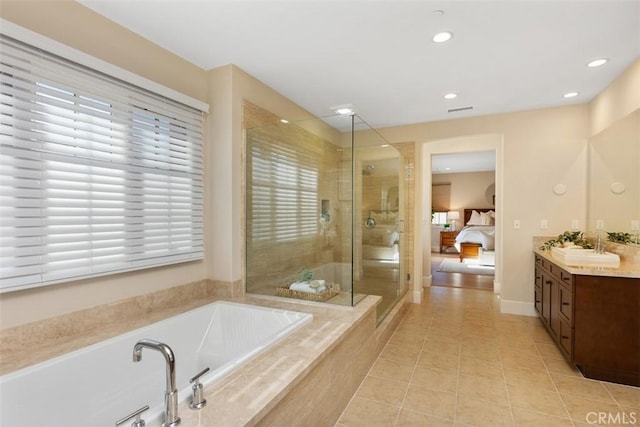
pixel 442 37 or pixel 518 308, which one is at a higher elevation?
pixel 442 37

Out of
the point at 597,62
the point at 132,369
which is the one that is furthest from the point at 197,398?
the point at 597,62

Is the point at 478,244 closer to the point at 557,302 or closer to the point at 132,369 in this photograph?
the point at 557,302

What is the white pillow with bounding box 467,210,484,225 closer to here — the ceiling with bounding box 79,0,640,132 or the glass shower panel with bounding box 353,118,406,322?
the glass shower panel with bounding box 353,118,406,322

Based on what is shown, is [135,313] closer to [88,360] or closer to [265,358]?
[88,360]

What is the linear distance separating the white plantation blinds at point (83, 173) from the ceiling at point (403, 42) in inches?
22.4

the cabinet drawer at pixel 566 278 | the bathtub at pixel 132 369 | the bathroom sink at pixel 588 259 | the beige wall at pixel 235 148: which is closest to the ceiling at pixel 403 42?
the beige wall at pixel 235 148

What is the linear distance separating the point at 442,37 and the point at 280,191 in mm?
2061

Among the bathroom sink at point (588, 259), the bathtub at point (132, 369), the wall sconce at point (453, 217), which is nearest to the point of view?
the bathtub at point (132, 369)

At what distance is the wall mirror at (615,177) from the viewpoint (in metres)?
2.68

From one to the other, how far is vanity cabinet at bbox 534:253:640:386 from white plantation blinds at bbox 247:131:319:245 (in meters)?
2.55

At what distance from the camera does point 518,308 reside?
3842 millimetres

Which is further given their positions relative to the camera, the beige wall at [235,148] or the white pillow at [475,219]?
the white pillow at [475,219]

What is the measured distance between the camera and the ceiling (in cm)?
191

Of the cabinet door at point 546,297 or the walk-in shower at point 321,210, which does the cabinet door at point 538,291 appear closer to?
the cabinet door at point 546,297
